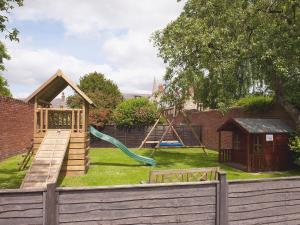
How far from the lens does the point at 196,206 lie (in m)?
6.21

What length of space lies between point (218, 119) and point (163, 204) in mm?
22004

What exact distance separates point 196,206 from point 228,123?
13161 millimetres

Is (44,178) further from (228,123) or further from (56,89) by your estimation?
(228,123)

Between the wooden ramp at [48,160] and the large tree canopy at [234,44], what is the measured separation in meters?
7.22

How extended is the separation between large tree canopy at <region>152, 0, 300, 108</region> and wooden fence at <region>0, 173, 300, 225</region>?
10.1 m

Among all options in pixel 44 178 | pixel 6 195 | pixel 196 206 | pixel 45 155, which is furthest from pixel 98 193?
pixel 45 155

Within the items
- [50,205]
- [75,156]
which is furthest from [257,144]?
[50,205]

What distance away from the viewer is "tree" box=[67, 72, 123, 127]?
2891 centimetres

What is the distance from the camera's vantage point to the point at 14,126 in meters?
21.1

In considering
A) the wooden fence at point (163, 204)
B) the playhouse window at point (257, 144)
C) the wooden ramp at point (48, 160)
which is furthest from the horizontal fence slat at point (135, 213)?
the playhouse window at point (257, 144)

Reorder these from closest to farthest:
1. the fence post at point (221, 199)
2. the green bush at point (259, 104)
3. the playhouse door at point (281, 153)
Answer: the fence post at point (221, 199)
the playhouse door at point (281, 153)
the green bush at point (259, 104)

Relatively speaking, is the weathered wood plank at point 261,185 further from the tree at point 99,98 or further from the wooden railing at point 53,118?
the tree at point 99,98

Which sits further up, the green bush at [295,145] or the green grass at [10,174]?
the green bush at [295,145]

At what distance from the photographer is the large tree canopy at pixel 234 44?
15.9 meters
